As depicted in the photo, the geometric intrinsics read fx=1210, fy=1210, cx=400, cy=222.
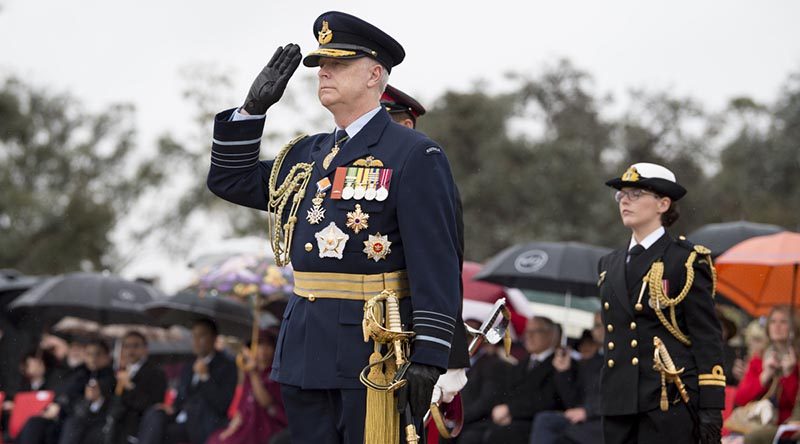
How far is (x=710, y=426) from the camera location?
570 cm

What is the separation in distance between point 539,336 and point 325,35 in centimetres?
560

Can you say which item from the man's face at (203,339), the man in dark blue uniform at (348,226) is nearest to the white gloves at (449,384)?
the man in dark blue uniform at (348,226)

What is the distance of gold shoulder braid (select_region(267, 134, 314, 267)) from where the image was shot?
4.36m

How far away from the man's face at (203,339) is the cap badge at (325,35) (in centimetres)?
686

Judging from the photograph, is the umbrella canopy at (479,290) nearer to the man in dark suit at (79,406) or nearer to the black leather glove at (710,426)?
the man in dark suit at (79,406)

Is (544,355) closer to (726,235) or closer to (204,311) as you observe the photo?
(726,235)

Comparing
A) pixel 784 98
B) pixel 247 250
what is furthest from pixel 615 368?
pixel 784 98

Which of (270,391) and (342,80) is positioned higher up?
(342,80)

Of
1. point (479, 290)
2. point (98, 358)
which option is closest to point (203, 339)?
point (98, 358)

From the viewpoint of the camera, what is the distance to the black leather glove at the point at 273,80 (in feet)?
14.2

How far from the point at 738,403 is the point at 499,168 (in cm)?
2218

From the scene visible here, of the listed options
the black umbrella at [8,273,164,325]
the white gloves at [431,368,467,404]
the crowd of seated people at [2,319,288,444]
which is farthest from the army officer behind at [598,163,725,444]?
the black umbrella at [8,273,164,325]

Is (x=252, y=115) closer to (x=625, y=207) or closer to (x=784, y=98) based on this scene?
(x=625, y=207)

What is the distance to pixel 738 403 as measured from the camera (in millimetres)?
8570
